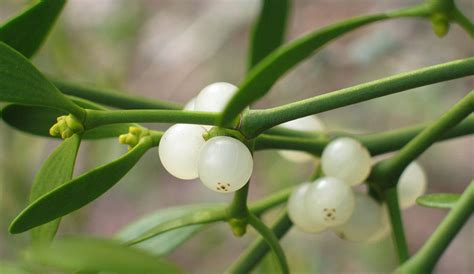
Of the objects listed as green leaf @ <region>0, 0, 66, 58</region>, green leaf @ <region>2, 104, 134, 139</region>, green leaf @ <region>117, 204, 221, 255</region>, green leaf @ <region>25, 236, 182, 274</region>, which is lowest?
green leaf @ <region>117, 204, 221, 255</region>

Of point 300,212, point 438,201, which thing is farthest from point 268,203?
point 438,201

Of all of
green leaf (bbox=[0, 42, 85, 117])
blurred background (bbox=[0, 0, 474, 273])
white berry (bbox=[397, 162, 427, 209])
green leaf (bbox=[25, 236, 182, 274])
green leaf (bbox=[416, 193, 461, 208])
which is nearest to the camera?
green leaf (bbox=[25, 236, 182, 274])

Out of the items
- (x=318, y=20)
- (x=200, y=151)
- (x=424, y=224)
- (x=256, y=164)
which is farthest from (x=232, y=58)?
(x=200, y=151)

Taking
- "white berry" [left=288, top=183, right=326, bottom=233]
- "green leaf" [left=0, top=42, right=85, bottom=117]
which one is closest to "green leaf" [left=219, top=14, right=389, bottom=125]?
"green leaf" [left=0, top=42, right=85, bottom=117]

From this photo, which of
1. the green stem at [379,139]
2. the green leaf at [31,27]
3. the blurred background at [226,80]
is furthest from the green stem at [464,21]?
the blurred background at [226,80]

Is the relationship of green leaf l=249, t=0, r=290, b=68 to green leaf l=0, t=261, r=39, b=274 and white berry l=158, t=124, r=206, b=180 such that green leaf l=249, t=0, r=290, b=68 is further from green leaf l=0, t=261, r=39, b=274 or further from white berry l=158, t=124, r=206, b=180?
green leaf l=0, t=261, r=39, b=274

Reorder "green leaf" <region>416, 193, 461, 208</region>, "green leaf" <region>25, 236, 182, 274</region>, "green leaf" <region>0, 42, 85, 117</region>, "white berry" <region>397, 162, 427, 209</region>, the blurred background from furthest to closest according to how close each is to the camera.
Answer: the blurred background, "white berry" <region>397, 162, 427, 209</region>, "green leaf" <region>416, 193, 461, 208</region>, "green leaf" <region>0, 42, 85, 117</region>, "green leaf" <region>25, 236, 182, 274</region>

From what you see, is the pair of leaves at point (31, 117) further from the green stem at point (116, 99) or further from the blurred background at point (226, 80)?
the blurred background at point (226, 80)
